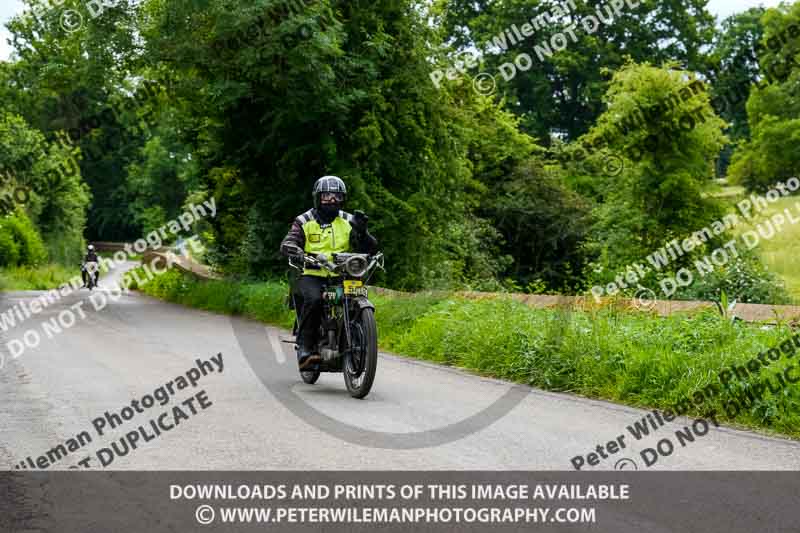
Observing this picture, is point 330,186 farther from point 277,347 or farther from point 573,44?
point 573,44

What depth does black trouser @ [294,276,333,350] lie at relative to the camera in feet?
32.8

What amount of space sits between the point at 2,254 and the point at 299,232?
39.6m

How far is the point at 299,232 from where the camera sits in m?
10.1

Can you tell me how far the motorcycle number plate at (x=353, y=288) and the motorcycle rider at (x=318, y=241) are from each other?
14.6 inches

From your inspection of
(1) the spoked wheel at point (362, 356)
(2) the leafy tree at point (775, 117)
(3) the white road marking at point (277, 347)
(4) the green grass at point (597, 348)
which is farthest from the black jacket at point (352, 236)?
(2) the leafy tree at point (775, 117)

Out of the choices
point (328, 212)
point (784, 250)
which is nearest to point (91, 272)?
point (784, 250)

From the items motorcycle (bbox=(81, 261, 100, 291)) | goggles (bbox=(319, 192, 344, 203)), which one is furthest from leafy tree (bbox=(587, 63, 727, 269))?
motorcycle (bbox=(81, 261, 100, 291))

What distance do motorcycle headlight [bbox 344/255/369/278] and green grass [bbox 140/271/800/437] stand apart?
2396 mm

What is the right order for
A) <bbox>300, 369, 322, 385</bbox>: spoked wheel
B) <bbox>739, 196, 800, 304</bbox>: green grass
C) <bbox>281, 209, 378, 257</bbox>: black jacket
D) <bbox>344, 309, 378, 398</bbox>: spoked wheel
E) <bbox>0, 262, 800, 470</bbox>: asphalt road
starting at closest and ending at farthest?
<bbox>0, 262, 800, 470</bbox>: asphalt road < <bbox>344, 309, 378, 398</bbox>: spoked wheel < <bbox>281, 209, 378, 257</bbox>: black jacket < <bbox>300, 369, 322, 385</bbox>: spoked wheel < <bbox>739, 196, 800, 304</bbox>: green grass

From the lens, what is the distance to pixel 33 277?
4612 cm

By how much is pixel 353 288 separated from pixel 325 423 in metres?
1.95

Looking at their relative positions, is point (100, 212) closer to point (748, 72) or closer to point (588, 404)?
point (748, 72)

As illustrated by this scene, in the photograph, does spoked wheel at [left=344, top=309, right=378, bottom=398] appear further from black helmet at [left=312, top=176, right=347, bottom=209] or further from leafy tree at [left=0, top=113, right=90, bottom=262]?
leafy tree at [left=0, top=113, right=90, bottom=262]

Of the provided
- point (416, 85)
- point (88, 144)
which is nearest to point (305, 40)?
point (416, 85)
